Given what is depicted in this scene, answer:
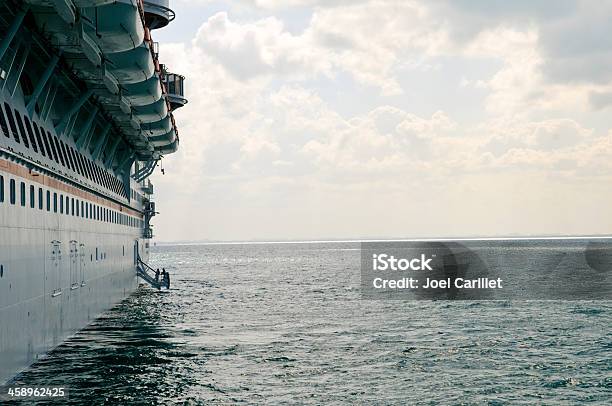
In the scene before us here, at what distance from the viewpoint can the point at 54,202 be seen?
3123 centimetres

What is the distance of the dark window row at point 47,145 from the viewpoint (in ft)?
85.2

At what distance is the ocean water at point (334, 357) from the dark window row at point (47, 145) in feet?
28.1

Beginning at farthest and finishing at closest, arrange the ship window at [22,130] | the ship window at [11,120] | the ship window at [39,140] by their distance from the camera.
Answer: the ship window at [39,140], the ship window at [22,130], the ship window at [11,120]

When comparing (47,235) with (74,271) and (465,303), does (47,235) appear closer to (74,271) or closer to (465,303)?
(74,271)

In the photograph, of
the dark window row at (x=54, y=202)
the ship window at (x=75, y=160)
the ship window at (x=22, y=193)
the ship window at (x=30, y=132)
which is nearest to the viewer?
the dark window row at (x=54, y=202)

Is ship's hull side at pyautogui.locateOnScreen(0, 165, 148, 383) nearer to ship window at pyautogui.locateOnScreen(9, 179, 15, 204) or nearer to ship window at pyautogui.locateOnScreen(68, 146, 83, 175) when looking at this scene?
ship window at pyautogui.locateOnScreen(9, 179, 15, 204)

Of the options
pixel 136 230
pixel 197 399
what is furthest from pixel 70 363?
pixel 136 230

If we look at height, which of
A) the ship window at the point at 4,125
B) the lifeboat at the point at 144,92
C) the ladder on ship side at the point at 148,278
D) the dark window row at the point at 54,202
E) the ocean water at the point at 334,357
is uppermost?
the lifeboat at the point at 144,92

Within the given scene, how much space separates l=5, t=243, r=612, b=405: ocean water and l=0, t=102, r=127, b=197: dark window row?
8560 millimetres

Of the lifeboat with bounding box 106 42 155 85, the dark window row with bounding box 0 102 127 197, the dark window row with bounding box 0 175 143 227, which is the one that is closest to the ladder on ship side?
the dark window row with bounding box 0 175 143 227

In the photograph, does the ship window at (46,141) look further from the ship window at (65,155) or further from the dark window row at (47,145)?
the ship window at (65,155)

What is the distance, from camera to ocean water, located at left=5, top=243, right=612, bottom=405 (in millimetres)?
27516

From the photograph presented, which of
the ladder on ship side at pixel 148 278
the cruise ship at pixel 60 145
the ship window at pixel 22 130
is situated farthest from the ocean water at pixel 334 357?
the ladder on ship side at pixel 148 278

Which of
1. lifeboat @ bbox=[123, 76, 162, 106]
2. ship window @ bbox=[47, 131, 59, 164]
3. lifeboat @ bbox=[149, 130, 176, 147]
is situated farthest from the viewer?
lifeboat @ bbox=[149, 130, 176, 147]
